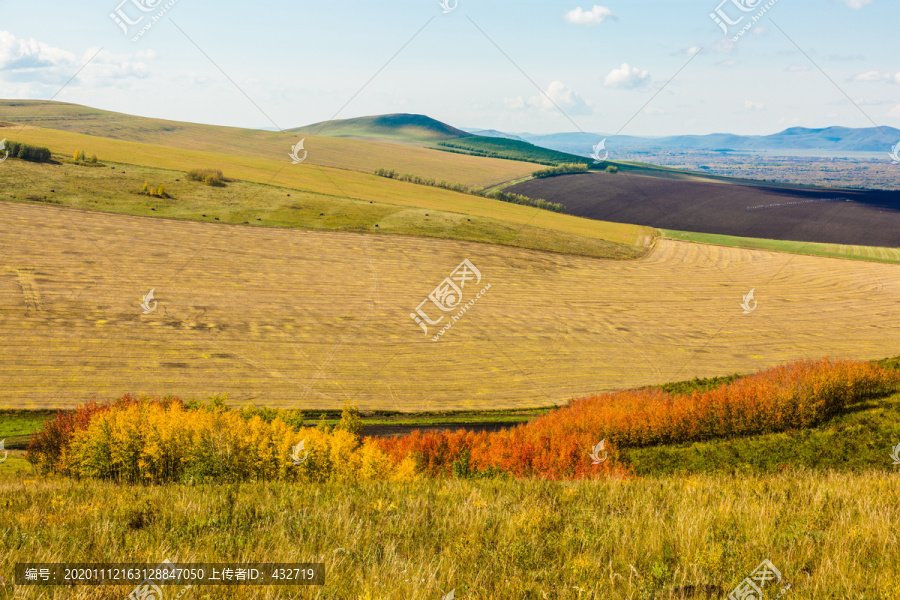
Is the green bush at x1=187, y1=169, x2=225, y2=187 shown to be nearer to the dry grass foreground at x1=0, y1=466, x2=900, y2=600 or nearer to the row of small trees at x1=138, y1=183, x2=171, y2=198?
the row of small trees at x1=138, y1=183, x2=171, y2=198

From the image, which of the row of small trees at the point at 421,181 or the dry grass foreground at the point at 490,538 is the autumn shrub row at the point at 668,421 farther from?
the row of small trees at the point at 421,181

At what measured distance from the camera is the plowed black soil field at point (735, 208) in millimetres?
134375

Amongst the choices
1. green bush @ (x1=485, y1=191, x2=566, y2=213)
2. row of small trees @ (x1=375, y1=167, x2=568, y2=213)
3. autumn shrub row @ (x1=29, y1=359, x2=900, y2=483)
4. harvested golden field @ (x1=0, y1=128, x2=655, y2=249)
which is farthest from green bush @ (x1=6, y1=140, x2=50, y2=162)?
green bush @ (x1=485, y1=191, x2=566, y2=213)

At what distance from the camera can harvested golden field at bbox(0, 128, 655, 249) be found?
121 metres

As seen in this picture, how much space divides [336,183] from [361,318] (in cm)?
6778

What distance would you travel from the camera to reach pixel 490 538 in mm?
6434

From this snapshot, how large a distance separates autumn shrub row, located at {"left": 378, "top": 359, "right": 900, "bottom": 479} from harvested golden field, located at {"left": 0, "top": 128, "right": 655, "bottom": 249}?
257ft

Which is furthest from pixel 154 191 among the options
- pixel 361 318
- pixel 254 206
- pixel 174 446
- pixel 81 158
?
pixel 174 446

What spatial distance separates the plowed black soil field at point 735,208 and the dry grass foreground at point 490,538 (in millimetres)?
143168

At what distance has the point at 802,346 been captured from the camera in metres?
74.8

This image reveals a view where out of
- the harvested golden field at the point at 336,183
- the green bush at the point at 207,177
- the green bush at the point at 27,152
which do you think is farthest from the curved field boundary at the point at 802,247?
the green bush at the point at 27,152

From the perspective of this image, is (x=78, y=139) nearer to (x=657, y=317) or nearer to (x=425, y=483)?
(x=657, y=317)

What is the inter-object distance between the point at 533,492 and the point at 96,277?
79.1 m

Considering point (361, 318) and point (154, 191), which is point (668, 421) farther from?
point (154, 191)
